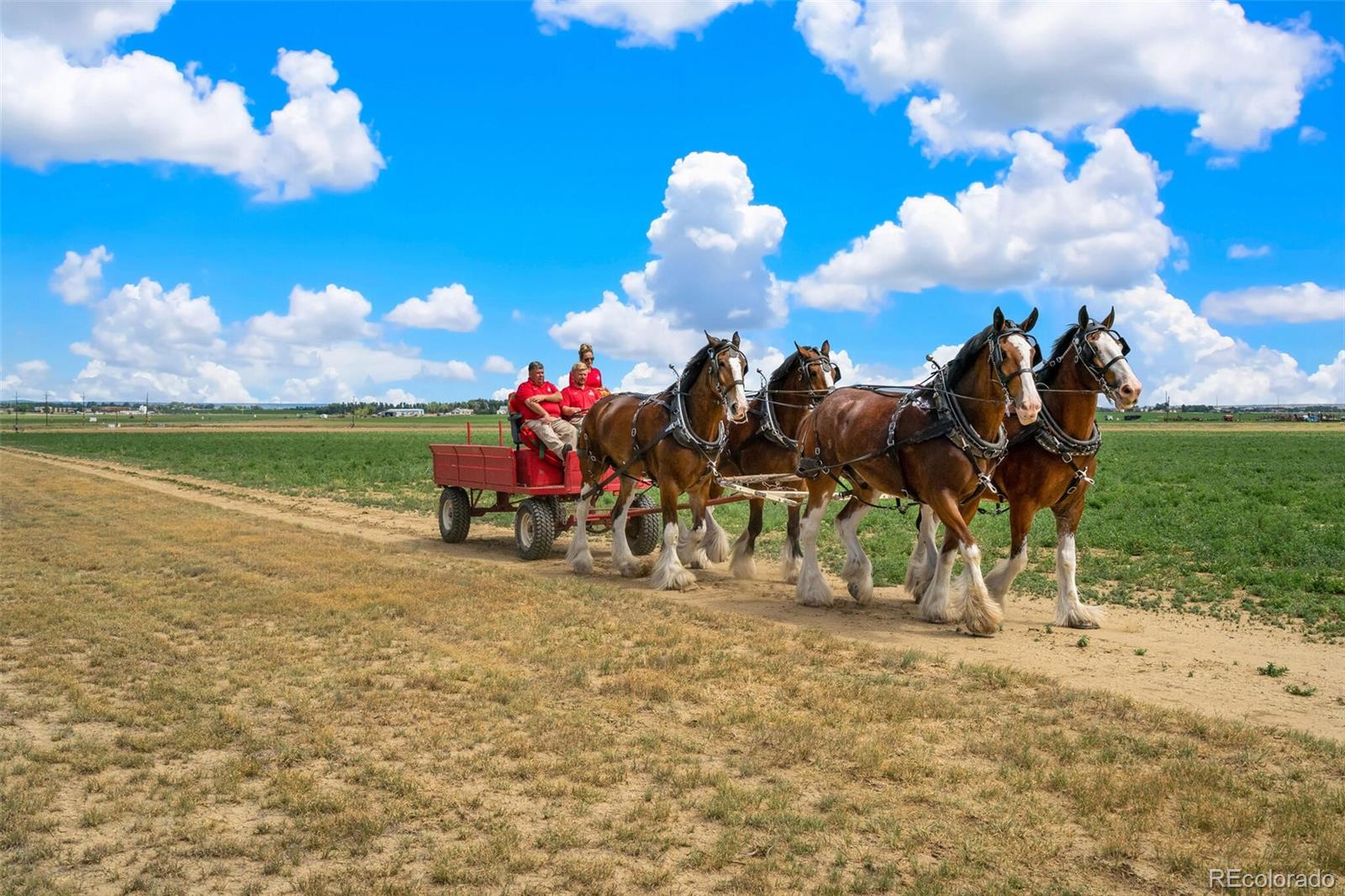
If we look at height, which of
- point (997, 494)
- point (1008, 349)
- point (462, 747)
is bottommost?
point (462, 747)

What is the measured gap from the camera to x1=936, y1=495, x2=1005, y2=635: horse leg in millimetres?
8570

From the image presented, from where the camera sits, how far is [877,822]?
4.59 metres

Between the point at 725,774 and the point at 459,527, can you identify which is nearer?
the point at 725,774

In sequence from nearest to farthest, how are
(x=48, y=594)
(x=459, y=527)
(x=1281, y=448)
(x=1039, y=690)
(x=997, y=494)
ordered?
1. (x=1039, y=690)
2. (x=997, y=494)
3. (x=48, y=594)
4. (x=459, y=527)
5. (x=1281, y=448)

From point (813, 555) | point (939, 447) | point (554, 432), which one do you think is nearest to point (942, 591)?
point (939, 447)

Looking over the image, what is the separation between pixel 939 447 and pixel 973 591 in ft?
4.29

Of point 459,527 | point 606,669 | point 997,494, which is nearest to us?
point 606,669

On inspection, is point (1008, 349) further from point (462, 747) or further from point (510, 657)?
point (462, 747)

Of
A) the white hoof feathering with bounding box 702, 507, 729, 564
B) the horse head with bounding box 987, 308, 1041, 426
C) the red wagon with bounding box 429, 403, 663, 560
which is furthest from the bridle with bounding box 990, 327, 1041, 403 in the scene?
the red wagon with bounding box 429, 403, 663, 560

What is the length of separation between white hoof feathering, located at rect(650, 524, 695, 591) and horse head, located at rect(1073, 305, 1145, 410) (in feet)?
15.8

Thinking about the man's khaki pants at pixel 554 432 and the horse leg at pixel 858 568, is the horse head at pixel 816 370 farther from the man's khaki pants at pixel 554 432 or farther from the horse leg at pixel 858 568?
the man's khaki pants at pixel 554 432

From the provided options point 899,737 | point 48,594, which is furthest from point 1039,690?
point 48,594

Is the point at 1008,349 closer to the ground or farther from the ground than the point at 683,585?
farther from the ground

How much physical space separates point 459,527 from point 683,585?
5500 mm
